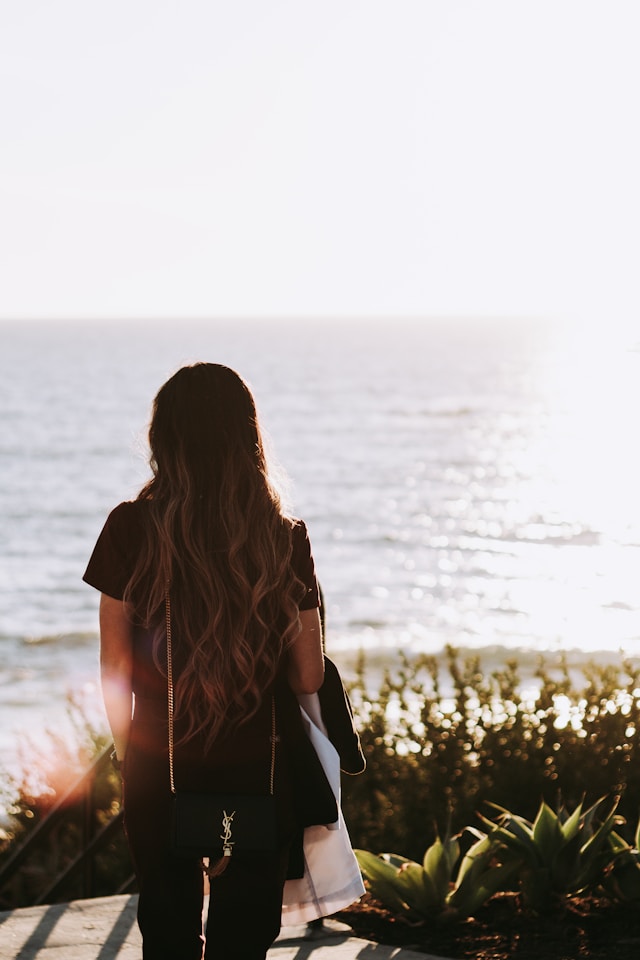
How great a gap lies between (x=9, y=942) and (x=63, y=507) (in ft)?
138

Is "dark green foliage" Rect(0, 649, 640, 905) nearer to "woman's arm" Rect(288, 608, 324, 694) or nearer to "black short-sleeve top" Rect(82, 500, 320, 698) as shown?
"woman's arm" Rect(288, 608, 324, 694)

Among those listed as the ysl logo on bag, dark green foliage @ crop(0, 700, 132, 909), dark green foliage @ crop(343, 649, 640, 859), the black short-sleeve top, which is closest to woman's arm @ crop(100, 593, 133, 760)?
the black short-sleeve top

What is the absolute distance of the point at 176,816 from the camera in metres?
2.82

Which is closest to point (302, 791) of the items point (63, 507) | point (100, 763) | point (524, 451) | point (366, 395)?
point (100, 763)

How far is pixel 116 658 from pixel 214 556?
0.35 m

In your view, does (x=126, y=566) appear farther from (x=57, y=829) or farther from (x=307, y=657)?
(x=57, y=829)

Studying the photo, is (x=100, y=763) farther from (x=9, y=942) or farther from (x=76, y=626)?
(x=76, y=626)

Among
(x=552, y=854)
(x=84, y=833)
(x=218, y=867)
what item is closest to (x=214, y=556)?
(x=218, y=867)

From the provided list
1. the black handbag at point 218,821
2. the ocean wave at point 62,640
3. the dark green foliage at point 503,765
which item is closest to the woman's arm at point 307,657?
the black handbag at point 218,821

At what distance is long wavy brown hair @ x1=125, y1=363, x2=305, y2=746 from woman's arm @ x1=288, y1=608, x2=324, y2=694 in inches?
1.4

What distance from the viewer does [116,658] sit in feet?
Answer: 9.48

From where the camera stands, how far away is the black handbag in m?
2.82

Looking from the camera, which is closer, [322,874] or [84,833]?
[322,874]

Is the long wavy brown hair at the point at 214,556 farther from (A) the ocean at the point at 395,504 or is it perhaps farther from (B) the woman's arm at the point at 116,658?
(A) the ocean at the point at 395,504
